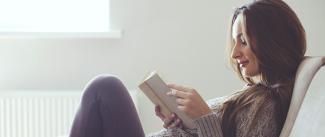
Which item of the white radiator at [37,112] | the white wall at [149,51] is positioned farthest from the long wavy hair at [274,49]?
the white radiator at [37,112]

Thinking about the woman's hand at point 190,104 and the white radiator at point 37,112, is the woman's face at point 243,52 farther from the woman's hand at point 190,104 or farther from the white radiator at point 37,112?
the white radiator at point 37,112

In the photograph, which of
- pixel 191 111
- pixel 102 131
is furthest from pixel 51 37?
pixel 191 111

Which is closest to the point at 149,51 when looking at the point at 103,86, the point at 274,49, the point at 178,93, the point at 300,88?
the point at 103,86

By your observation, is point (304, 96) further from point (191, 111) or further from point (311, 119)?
point (191, 111)

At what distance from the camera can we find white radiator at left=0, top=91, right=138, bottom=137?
2424 mm

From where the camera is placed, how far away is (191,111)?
1485 mm

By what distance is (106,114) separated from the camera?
5.14 feet

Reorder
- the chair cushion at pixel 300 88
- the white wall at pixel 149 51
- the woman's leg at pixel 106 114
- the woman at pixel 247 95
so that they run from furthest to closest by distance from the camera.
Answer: the white wall at pixel 149 51 → the woman's leg at pixel 106 114 → the woman at pixel 247 95 → the chair cushion at pixel 300 88

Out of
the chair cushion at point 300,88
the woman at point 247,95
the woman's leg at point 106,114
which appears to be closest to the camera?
the chair cushion at point 300,88

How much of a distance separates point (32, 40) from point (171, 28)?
64cm

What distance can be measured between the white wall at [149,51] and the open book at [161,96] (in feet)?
2.96

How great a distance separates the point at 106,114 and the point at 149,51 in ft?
3.00

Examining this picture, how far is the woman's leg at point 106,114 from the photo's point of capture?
5.05 ft

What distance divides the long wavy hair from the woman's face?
17 mm
